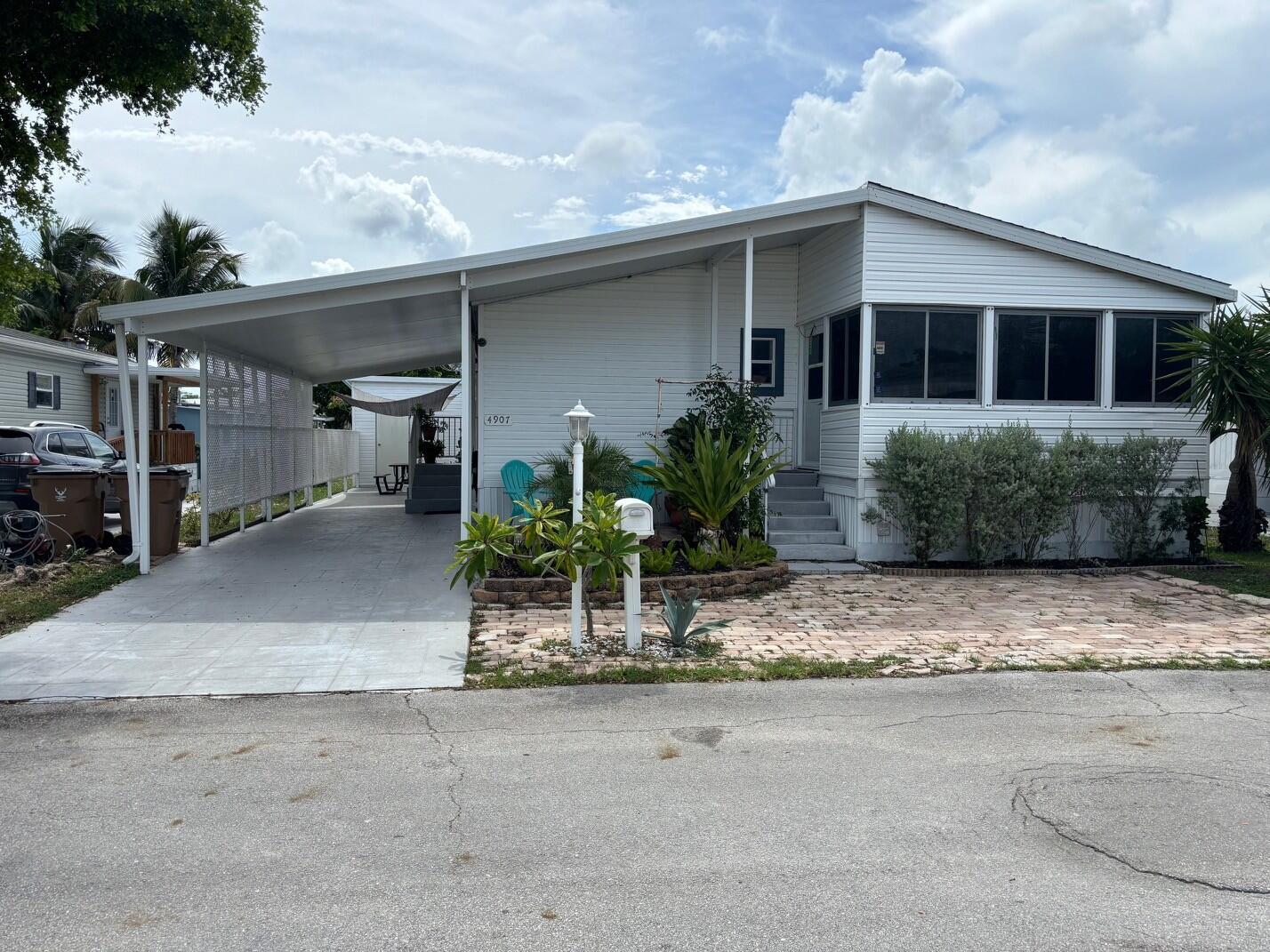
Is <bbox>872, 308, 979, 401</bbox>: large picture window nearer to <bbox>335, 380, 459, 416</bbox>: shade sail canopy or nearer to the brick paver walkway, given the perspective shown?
the brick paver walkway

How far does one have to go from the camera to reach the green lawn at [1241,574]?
10.2 metres

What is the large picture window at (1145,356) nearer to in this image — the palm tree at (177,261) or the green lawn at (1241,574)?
the green lawn at (1241,574)

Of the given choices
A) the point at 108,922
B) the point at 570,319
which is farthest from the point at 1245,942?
the point at 570,319

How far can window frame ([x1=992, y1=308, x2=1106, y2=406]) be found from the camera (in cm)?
1180

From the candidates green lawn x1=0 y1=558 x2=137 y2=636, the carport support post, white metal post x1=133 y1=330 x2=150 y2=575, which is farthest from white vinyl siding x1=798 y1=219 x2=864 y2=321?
green lawn x1=0 y1=558 x2=137 y2=636

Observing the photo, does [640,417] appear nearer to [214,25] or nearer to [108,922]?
[214,25]

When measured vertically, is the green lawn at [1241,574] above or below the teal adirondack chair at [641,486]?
below

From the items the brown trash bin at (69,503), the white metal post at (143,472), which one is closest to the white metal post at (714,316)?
the white metal post at (143,472)

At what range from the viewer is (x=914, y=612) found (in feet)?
29.6

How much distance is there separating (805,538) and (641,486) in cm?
214

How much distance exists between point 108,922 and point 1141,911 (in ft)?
12.2

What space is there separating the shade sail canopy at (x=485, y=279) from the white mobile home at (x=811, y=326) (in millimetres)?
30

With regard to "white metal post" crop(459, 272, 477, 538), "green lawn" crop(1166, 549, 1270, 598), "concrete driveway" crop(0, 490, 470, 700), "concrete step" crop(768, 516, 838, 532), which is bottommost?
"concrete driveway" crop(0, 490, 470, 700)

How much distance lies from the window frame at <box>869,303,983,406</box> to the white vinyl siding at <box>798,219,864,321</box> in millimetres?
529
